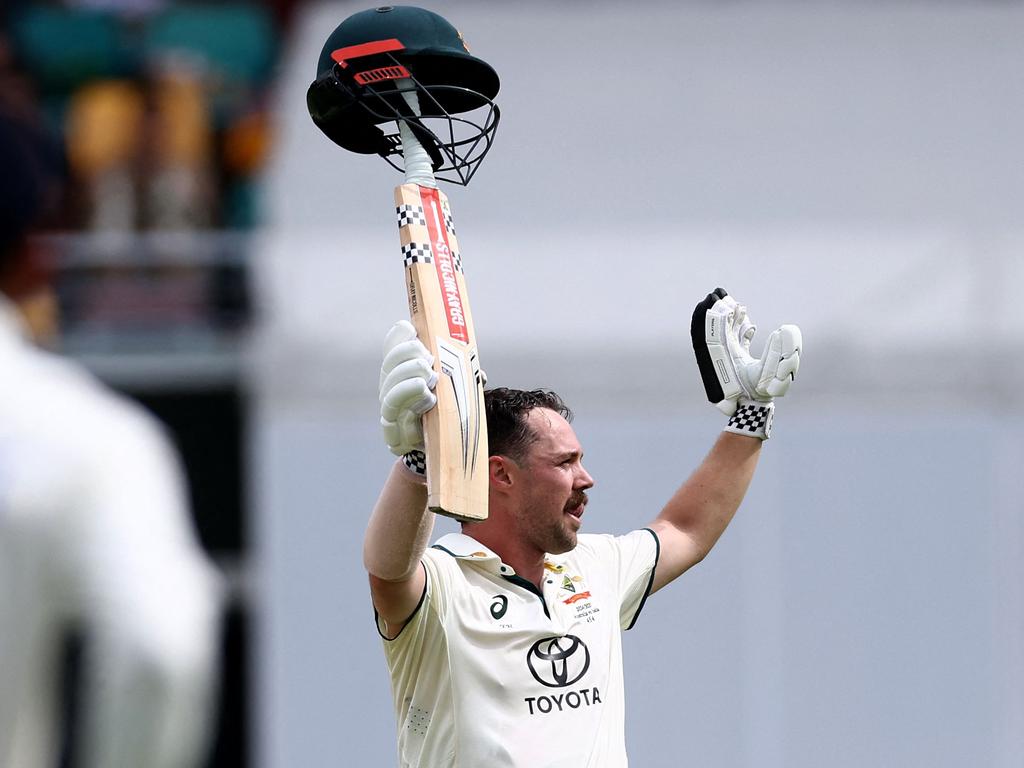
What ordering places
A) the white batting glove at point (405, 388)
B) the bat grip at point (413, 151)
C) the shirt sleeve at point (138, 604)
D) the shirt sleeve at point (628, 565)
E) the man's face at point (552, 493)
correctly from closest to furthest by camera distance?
1. the shirt sleeve at point (138, 604)
2. the white batting glove at point (405, 388)
3. the bat grip at point (413, 151)
4. the man's face at point (552, 493)
5. the shirt sleeve at point (628, 565)

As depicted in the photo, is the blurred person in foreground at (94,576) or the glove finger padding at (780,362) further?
the glove finger padding at (780,362)

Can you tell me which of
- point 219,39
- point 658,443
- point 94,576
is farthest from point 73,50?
point 94,576

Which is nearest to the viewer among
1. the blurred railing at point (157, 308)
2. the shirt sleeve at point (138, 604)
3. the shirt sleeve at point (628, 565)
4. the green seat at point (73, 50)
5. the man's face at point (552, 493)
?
the shirt sleeve at point (138, 604)

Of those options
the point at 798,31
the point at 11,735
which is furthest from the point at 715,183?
the point at 11,735

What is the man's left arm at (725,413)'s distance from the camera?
143 inches

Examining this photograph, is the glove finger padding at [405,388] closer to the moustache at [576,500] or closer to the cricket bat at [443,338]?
the cricket bat at [443,338]

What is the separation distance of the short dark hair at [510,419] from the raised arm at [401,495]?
33cm

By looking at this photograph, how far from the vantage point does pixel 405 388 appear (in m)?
2.88

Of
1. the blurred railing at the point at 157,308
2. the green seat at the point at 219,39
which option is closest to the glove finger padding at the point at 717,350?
the blurred railing at the point at 157,308

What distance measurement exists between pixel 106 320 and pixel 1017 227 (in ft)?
17.1

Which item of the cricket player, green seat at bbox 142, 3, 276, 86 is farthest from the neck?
green seat at bbox 142, 3, 276, 86

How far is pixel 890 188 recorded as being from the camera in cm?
1046

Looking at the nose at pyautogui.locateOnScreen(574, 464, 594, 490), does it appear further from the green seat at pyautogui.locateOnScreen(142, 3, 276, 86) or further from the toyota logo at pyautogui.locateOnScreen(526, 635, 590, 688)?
the green seat at pyautogui.locateOnScreen(142, 3, 276, 86)

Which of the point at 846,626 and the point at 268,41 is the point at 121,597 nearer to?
the point at 846,626
